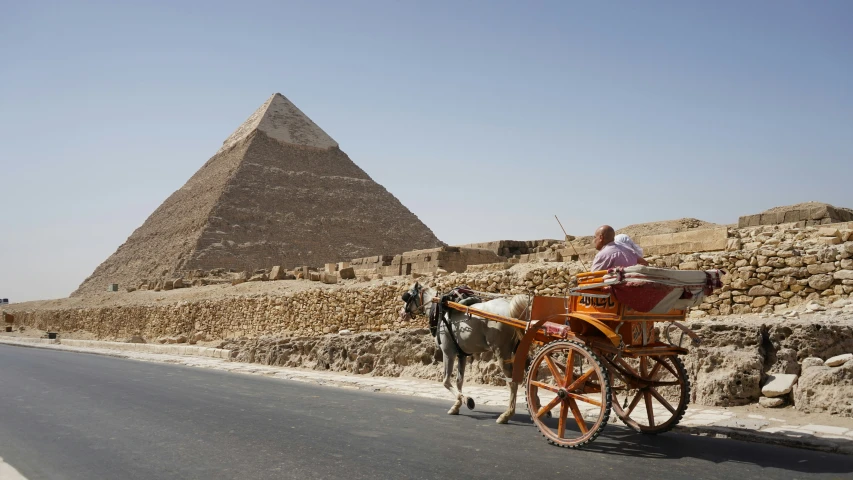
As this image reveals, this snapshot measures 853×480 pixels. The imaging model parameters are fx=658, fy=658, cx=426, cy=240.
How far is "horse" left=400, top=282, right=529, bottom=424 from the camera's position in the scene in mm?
6312

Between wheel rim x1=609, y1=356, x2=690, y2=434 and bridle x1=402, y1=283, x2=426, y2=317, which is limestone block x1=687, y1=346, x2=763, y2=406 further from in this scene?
bridle x1=402, y1=283, x2=426, y2=317

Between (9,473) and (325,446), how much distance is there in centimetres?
218

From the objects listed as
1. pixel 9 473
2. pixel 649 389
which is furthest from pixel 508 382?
pixel 9 473

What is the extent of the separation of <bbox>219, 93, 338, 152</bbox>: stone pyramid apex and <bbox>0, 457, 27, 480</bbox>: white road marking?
120 m

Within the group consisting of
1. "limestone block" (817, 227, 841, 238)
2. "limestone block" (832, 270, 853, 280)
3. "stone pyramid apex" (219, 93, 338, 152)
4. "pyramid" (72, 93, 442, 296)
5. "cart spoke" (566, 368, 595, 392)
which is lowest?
"cart spoke" (566, 368, 595, 392)

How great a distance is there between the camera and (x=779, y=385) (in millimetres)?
6191

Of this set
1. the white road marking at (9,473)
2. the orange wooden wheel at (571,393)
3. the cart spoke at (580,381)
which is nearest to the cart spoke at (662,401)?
the orange wooden wheel at (571,393)

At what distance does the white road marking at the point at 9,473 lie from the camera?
4.44 m

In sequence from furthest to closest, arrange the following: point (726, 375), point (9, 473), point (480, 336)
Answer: point (480, 336)
point (726, 375)
point (9, 473)

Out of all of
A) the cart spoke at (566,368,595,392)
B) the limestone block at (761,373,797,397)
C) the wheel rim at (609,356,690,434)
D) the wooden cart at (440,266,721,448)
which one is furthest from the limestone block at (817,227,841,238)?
the cart spoke at (566,368,595,392)

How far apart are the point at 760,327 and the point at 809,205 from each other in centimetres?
712

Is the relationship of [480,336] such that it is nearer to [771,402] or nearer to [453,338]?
[453,338]

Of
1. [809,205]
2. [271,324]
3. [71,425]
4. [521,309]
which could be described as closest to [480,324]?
[521,309]

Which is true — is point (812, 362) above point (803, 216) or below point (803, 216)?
below
